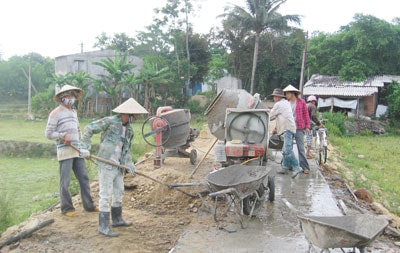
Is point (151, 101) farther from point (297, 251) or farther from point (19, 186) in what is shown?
point (297, 251)

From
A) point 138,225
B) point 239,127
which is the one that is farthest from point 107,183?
point 239,127

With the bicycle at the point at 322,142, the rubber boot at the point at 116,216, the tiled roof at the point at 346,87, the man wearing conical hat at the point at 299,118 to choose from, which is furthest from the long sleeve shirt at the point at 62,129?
the tiled roof at the point at 346,87

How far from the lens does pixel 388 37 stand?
27.0 meters

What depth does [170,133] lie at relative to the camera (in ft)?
30.9

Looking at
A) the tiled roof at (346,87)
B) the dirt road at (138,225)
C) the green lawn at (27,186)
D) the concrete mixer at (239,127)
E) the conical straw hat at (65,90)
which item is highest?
the tiled roof at (346,87)

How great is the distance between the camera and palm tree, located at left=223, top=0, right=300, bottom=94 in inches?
1092

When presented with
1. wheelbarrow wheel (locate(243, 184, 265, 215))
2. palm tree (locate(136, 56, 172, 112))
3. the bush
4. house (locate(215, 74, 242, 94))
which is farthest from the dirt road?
house (locate(215, 74, 242, 94))

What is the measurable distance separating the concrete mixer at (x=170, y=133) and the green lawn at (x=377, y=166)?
4273mm

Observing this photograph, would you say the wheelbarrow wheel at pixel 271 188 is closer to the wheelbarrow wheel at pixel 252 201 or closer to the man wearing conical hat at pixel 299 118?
the wheelbarrow wheel at pixel 252 201

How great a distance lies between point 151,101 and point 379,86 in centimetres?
1578

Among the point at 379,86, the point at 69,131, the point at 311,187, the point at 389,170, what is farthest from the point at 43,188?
the point at 379,86

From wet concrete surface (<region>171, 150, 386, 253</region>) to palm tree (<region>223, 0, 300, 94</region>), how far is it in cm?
2203

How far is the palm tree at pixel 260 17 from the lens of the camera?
27.7 metres

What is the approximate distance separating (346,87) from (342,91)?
Answer: 546 millimetres
